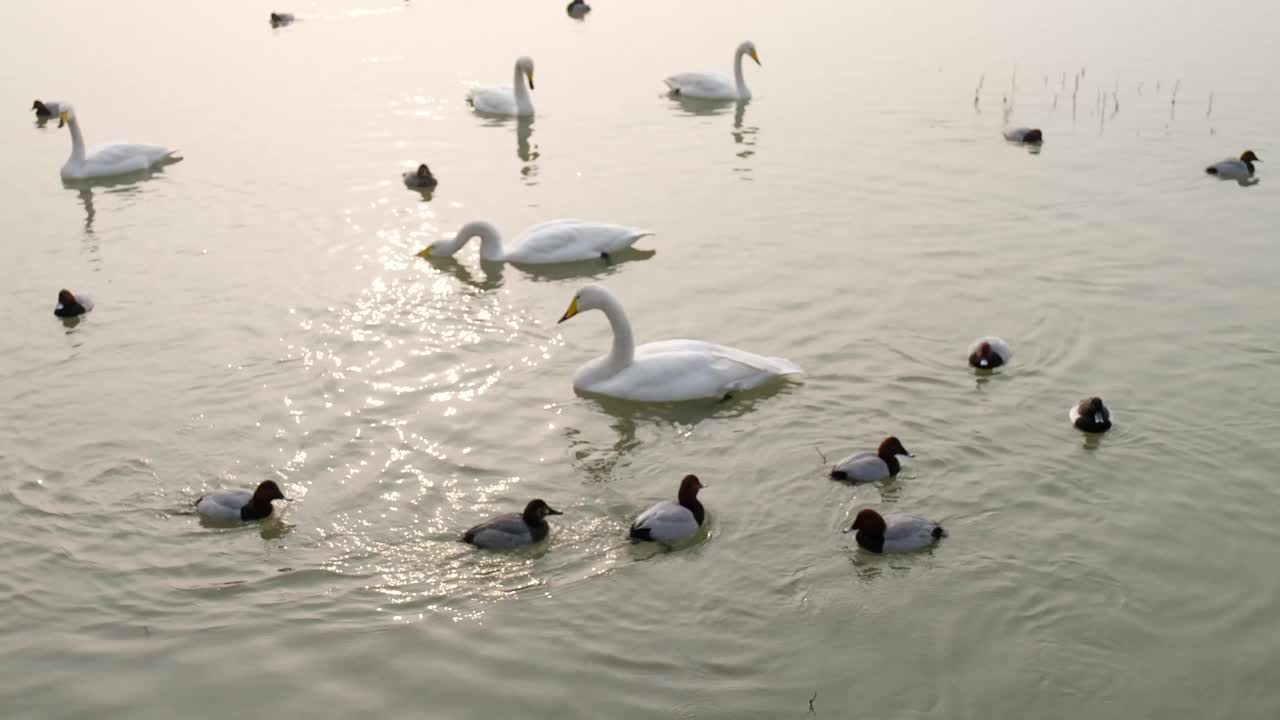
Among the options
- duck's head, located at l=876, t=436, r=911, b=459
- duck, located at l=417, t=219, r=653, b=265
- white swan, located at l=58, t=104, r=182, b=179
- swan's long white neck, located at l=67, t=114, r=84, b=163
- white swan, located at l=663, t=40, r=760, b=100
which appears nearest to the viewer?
duck's head, located at l=876, t=436, r=911, b=459

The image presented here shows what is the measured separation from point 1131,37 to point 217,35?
1910 centimetres

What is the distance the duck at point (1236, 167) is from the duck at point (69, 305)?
14.4 meters

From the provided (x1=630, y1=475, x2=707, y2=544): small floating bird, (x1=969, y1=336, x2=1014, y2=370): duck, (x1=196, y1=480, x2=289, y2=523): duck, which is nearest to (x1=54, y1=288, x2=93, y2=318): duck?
(x1=196, y1=480, x2=289, y2=523): duck

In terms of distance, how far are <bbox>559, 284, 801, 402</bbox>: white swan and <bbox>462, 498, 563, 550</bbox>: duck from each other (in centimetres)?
256

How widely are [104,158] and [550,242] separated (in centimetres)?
754

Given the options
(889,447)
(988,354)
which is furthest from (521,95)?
(889,447)

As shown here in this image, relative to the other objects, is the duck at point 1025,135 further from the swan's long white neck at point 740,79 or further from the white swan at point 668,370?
the white swan at point 668,370

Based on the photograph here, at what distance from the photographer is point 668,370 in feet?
38.4

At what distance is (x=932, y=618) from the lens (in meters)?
8.64

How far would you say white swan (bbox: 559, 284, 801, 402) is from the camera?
11.7 metres

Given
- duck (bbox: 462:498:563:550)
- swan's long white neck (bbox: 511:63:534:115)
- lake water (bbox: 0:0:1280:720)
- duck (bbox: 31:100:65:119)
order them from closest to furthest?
lake water (bbox: 0:0:1280:720) < duck (bbox: 462:498:563:550) < swan's long white neck (bbox: 511:63:534:115) < duck (bbox: 31:100:65:119)

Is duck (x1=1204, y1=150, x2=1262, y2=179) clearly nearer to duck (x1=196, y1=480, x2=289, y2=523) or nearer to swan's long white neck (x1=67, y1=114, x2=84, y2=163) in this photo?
duck (x1=196, y1=480, x2=289, y2=523)

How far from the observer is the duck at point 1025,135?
65.5 feet

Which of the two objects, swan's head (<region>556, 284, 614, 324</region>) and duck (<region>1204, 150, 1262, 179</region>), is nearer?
swan's head (<region>556, 284, 614, 324</region>)
